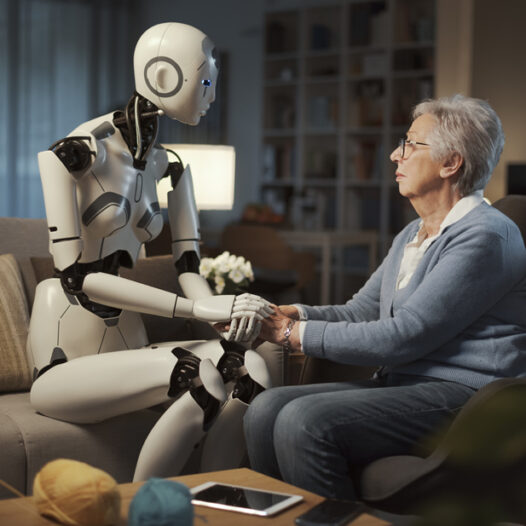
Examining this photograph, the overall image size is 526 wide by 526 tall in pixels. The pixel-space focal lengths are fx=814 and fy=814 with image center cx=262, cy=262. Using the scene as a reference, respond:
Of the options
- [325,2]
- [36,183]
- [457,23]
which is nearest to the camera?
[457,23]

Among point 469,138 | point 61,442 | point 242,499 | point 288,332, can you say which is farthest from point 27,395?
point 469,138

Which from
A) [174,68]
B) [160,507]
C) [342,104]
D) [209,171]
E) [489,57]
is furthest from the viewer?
[342,104]

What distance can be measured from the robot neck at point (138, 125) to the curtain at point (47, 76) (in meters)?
5.21

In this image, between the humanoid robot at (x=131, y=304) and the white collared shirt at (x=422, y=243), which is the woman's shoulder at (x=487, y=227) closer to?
the white collared shirt at (x=422, y=243)

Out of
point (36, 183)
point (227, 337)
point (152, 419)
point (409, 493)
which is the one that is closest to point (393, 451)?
point (409, 493)

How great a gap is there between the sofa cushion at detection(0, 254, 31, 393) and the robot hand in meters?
0.66

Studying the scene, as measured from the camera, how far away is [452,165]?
1733 millimetres

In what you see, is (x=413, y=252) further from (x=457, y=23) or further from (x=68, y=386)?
(x=457, y=23)

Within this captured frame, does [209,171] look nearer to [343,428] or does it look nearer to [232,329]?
[232,329]

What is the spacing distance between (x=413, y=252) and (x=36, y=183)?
5679mm

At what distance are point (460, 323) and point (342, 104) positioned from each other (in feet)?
16.5

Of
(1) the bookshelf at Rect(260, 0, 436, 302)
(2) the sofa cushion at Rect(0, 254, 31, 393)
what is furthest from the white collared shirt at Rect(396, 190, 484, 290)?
(1) the bookshelf at Rect(260, 0, 436, 302)

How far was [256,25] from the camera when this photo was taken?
7066mm

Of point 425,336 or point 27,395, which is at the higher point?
point 425,336
